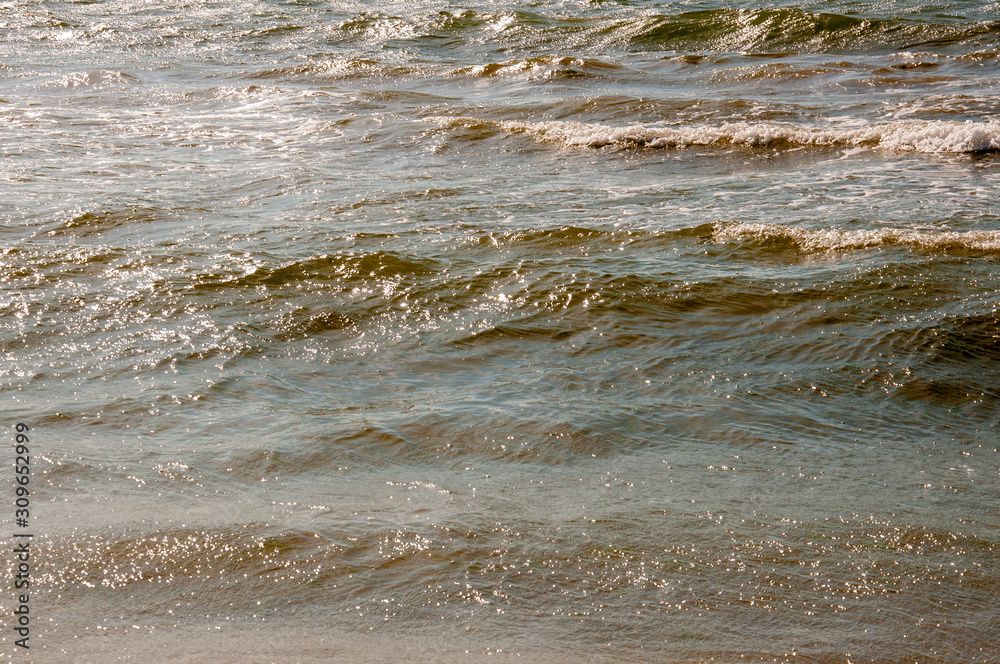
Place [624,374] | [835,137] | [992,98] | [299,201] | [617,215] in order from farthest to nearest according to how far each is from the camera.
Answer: [992,98], [835,137], [299,201], [617,215], [624,374]

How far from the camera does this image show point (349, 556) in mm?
2859

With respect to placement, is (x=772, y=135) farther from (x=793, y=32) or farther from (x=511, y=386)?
(x=793, y=32)

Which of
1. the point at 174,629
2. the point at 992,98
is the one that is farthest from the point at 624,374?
the point at 992,98

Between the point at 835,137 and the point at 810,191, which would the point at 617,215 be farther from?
the point at 835,137

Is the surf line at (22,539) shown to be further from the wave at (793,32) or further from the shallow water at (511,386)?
the wave at (793,32)

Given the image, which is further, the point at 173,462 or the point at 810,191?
the point at 810,191

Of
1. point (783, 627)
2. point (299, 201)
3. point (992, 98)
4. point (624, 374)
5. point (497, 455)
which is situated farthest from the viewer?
point (992, 98)

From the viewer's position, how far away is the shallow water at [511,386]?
2.62 metres

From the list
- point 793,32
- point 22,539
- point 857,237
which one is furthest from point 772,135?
point 793,32

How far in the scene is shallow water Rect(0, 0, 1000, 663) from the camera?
2.62 metres

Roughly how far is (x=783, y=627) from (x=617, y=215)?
4.97m

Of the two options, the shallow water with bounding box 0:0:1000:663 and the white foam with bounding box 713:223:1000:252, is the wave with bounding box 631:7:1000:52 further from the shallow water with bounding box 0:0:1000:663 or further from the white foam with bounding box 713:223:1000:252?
the white foam with bounding box 713:223:1000:252

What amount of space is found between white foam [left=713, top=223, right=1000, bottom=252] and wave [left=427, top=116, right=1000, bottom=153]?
3.14 meters

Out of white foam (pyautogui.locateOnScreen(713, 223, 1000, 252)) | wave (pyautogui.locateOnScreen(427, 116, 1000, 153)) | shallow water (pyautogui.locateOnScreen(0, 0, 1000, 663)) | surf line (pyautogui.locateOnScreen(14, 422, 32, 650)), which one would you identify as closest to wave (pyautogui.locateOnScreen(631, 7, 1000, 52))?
shallow water (pyautogui.locateOnScreen(0, 0, 1000, 663))
